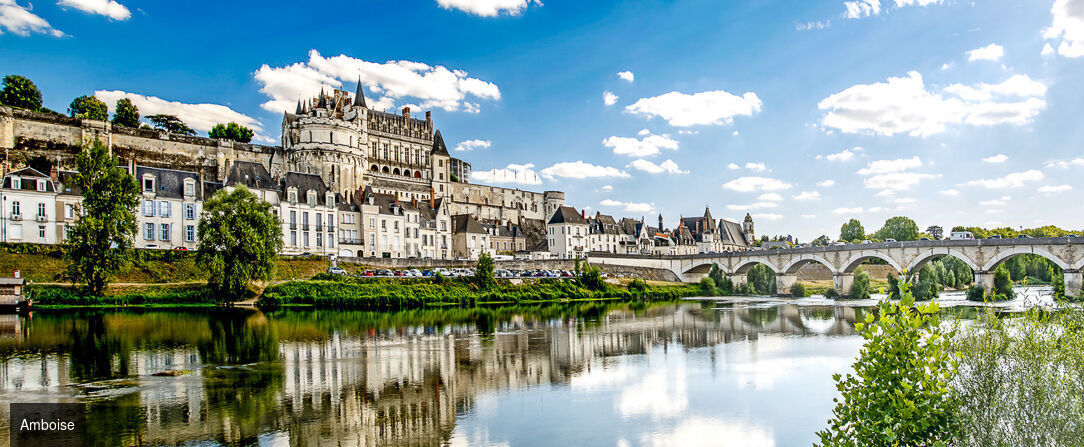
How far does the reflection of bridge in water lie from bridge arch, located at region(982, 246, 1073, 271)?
1996cm

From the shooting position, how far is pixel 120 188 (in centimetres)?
3188

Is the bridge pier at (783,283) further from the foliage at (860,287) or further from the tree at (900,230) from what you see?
the tree at (900,230)

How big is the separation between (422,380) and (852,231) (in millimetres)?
95612

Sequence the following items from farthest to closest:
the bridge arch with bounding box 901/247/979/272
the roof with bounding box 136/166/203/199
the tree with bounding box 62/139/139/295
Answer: the bridge arch with bounding box 901/247/979/272 → the roof with bounding box 136/166/203/199 → the tree with bounding box 62/139/139/295

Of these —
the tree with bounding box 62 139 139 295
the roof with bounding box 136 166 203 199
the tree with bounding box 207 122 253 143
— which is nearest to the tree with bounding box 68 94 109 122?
the tree with bounding box 207 122 253 143

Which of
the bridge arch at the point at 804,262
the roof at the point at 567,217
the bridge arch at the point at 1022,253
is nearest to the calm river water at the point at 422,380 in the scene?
the bridge arch at the point at 1022,253

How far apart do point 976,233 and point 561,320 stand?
78.8 metres

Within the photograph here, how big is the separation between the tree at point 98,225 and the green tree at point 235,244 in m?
3.41

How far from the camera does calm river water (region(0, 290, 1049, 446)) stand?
11.3 m

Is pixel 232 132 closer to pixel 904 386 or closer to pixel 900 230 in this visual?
pixel 904 386

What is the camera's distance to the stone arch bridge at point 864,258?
38.6 metres

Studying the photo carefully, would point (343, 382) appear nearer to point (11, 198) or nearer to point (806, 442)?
point (806, 442)

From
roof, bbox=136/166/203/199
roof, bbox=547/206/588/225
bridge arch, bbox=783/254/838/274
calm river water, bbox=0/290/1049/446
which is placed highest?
roof, bbox=136/166/203/199

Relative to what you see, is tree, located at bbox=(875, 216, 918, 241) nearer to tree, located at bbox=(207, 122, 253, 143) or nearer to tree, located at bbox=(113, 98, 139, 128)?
tree, located at bbox=(207, 122, 253, 143)
